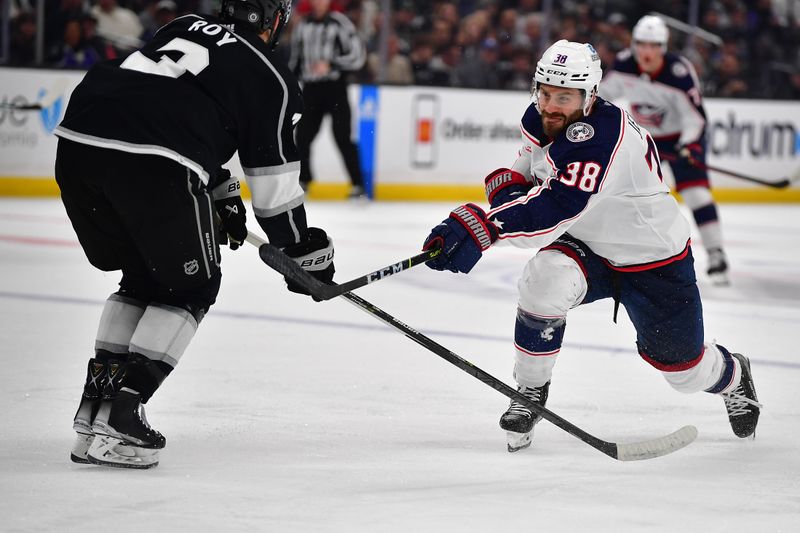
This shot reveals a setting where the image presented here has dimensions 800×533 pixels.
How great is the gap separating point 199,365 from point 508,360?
96 cm

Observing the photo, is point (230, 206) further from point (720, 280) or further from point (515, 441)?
point (720, 280)

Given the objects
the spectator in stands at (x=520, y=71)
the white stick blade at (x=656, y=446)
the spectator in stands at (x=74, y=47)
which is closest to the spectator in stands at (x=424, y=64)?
the spectator in stands at (x=520, y=71)

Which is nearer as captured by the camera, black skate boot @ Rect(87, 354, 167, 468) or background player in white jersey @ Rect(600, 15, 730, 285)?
black skate boot @ Rect(87, 354, 167, 468)

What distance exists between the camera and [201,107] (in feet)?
8.37

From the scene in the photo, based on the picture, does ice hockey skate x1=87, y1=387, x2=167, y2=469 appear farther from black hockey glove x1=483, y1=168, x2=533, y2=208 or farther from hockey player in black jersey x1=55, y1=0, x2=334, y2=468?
black hockey glove x1=483, y1=168, x2=533, y2=208

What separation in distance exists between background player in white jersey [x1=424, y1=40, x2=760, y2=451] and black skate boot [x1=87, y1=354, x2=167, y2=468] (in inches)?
26.0

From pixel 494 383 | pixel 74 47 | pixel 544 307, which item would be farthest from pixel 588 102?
pixel 74 47

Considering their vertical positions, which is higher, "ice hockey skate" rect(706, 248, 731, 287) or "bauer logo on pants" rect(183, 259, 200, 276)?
"bauer logo on pants" rect(183, 259, 200, 276)

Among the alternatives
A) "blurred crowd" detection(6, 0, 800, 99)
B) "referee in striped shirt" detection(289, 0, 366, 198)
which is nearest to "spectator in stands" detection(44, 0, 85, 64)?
"blurred crowd" detection(6, 0, 800, 99)

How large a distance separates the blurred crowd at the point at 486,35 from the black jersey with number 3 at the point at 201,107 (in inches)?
A: 223

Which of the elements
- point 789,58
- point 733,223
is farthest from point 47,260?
point 789,58

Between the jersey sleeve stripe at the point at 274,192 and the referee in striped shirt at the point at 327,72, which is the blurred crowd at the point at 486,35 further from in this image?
the jersey sleeve stripe at the point at 274,192

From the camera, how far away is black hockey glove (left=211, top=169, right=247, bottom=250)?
2850mm

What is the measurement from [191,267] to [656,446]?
108 centimetres
